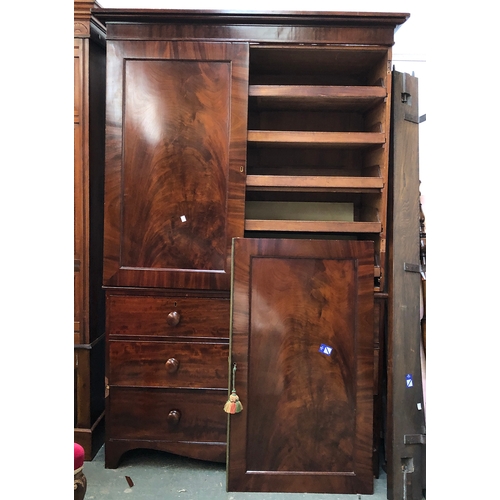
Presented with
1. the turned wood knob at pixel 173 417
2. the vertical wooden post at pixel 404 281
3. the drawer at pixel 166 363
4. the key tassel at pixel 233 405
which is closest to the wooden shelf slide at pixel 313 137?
the vertical wooden post at pixel 404 281

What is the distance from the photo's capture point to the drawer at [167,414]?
1851 mm

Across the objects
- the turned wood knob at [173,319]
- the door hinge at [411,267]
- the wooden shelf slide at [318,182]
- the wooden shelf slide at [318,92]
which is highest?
the wooden shelf slide at [318,92]

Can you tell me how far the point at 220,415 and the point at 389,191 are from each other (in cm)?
116

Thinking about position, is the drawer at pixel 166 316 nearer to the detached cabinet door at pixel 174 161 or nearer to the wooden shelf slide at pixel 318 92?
the detached cabinet door at pixel 174 161

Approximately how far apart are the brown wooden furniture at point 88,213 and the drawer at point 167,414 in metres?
0.17

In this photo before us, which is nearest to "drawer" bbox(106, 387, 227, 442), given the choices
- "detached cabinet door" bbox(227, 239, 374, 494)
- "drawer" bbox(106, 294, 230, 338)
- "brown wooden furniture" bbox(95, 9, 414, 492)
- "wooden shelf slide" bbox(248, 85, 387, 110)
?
"brown wooden furniture" bbox(95, 9, 414, 492)

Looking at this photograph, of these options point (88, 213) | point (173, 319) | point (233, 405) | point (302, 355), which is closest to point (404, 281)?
point (302, 355)

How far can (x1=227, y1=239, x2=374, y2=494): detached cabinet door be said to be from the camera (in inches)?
68.4

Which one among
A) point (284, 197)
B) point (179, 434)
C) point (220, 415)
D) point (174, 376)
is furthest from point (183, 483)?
point (284, 197)

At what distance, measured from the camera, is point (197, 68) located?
1775 mm

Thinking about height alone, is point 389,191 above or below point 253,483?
above

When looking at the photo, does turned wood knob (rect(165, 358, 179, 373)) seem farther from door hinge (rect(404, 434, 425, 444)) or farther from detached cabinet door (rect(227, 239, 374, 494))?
door hinge (rect(404, 434, 425, 444))

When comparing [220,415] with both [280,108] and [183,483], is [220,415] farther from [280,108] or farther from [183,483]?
[280,108]

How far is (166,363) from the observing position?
6.04ft
